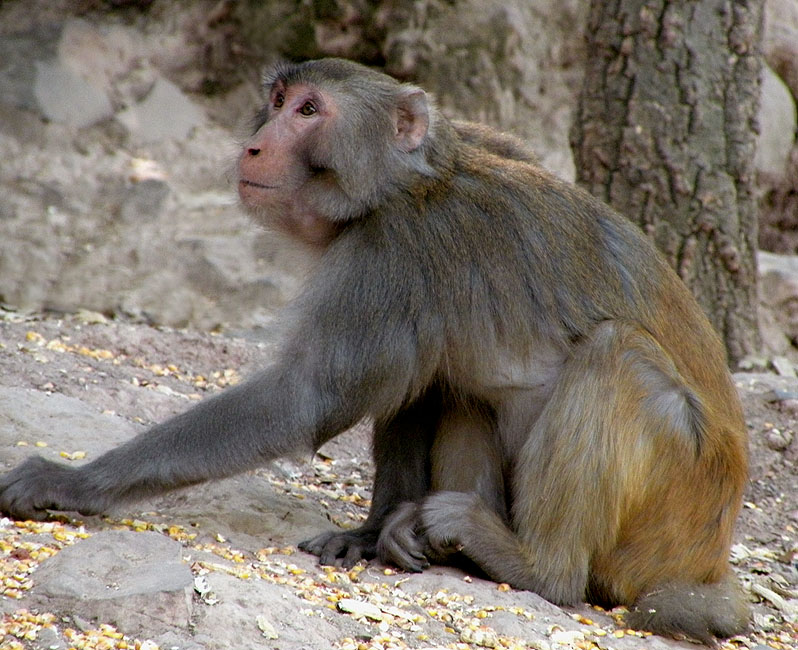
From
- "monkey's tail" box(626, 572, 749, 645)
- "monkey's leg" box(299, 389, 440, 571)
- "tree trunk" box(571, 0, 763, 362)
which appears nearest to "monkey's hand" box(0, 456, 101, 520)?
"monkey's leg" box(299, 389, 440, 571)

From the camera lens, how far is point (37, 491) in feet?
13.5

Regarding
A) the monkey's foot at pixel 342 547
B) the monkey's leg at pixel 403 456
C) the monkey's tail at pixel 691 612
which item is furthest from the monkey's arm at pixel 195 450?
the monkey's tail at pixel 691 612

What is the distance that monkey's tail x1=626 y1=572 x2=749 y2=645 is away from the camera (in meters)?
4.22

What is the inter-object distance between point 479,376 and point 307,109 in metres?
1.25

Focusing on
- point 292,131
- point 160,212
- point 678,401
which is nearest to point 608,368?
point 678,401

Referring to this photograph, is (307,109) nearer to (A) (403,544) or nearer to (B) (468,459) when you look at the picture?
(B) (468,459)

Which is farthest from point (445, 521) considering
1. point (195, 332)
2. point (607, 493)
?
point (195, 332)

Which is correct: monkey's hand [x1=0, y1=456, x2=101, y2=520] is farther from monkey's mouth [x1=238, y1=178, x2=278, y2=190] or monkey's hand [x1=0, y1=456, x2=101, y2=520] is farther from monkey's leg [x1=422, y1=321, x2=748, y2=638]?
monkey's leg [x1=422, y1=321, x2=748, y2=638]

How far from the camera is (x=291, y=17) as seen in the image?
10.4m

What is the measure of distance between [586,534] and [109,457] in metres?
1.81

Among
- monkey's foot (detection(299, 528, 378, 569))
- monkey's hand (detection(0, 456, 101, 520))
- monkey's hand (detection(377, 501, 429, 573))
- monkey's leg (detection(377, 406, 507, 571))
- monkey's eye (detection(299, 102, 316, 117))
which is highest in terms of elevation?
monkey's eye (detection(299, 102, 316, 117))

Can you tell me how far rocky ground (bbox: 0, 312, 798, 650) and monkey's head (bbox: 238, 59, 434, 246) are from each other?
103 cm

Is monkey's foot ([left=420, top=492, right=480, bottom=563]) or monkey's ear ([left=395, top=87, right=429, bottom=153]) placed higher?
monkey's ear ([left=395, top=87, right=429, bottom=153])

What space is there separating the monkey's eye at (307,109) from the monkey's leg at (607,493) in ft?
4.56
